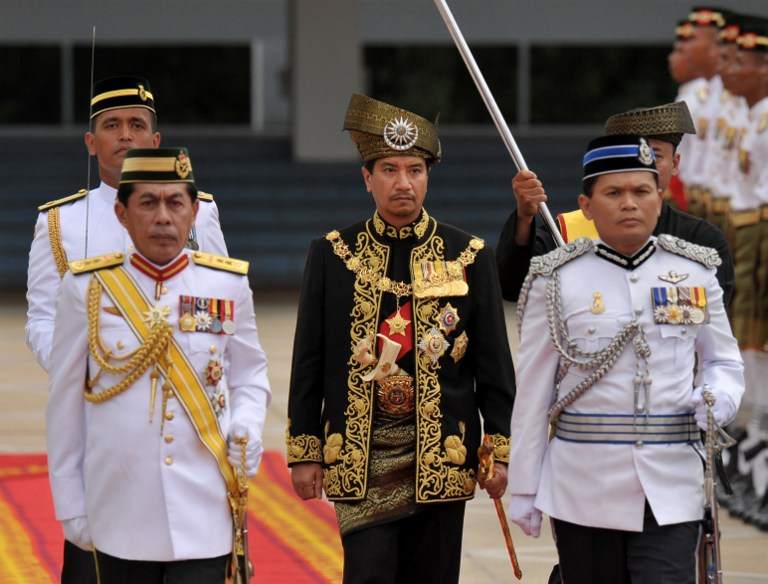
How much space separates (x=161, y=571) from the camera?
185 inches

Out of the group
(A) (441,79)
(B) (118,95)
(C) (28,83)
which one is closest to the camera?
(B) (118,95)

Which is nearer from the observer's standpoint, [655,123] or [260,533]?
[655,123]

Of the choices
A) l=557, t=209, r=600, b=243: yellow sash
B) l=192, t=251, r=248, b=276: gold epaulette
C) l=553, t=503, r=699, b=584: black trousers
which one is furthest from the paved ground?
l=192, t=251, r=248, b=276: gold epaulette

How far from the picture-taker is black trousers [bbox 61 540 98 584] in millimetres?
5566

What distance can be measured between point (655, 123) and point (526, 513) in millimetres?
1402

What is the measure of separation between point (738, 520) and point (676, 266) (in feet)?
12.4

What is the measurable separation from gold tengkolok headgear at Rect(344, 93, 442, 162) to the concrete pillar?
16347 millimetres

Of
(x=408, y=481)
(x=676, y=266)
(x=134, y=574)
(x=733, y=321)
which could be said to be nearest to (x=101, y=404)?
(x=134, y=574)

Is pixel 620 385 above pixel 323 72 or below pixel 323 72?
below

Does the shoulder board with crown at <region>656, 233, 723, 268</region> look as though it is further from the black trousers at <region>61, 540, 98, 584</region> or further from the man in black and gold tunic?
the black trousers at <region>61, 540, 98, 584</region>

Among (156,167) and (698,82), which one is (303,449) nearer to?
(156,167)

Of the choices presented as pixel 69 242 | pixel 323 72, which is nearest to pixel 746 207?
pixel 69 242

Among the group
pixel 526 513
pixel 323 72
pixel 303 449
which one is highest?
pixel 323 72

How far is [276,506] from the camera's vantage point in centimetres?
869
